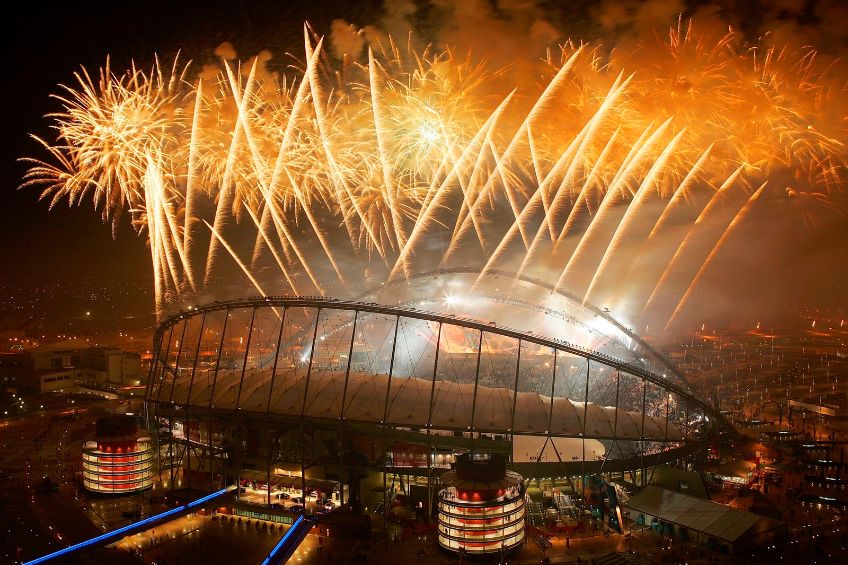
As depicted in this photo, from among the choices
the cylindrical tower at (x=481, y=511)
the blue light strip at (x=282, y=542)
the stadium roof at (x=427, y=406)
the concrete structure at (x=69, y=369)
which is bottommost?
the concrete structure at (x=69, y=369)

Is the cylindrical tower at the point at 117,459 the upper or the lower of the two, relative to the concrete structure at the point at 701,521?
lower

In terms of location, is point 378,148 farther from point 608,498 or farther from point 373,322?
point 373,322

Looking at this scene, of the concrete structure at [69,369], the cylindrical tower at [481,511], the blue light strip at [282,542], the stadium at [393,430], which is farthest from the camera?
the concrete structure at [69,369]

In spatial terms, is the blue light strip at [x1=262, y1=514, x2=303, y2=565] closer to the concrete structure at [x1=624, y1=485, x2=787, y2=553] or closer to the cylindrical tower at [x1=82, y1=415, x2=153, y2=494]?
the cylindrical tower at [x1=82, y1=415, x2=153, y2=494]

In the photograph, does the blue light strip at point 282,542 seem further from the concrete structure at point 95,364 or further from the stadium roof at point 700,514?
the concrete structure at point 95,364

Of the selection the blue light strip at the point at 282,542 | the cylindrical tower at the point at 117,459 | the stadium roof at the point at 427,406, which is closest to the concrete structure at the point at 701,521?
the stadium roof at the point at 427,406

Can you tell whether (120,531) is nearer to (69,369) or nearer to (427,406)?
(427,406)
